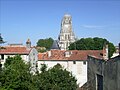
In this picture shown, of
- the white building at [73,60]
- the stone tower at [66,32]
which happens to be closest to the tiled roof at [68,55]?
the white building at [73,60]

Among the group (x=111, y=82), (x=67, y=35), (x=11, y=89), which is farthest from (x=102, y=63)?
(x=67, y=35)

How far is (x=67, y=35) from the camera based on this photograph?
154250 millimetres

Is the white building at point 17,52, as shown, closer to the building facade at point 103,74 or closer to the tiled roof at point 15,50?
the tiled roof at point 15,50

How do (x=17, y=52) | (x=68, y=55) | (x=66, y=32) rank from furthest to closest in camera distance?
1. (x=66, y=32)
2. (x=68, y=55)
3. (x=17, y=52)

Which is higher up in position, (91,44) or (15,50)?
(91,44)

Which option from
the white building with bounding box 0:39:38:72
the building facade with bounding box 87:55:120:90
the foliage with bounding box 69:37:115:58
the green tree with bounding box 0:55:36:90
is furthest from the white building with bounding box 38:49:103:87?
the foliage with bounding box 69:37:115:58

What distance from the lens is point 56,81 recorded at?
1294 inches

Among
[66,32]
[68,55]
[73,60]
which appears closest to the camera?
[73,60]

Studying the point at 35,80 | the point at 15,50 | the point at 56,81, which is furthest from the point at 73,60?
the point at 35,80

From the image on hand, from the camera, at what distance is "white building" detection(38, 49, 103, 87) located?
5728cm

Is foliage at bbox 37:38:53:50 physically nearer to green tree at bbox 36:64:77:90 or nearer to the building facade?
the building facade

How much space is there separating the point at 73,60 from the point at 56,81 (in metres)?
26.3

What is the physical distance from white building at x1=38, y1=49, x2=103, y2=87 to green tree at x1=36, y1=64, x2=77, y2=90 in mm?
21494

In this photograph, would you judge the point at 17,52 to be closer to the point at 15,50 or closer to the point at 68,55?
the point at 15,50
